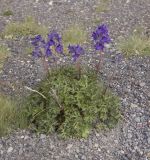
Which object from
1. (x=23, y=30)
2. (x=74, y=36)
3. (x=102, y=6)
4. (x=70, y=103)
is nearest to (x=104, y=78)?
(x=70, y=103)

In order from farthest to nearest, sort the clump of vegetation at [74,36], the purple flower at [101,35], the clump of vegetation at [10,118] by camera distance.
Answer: the clump of vegetation at [74,36], the clump of vegetation at [10,118], the purple flower at [101,35]

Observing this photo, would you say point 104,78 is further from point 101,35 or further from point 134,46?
point 101,35

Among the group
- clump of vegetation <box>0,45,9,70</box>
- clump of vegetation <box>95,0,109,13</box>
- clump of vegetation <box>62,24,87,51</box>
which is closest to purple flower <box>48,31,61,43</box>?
clump of vegetation <box>0,45,9,70</box>

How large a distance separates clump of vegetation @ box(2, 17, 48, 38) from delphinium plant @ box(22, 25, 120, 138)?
3.45m

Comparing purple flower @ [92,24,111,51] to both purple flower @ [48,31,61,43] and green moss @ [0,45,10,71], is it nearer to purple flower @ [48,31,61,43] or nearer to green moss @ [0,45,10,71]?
purple flower @ [48,31,61,43]

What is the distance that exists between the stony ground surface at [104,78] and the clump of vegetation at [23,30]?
0.94 ft

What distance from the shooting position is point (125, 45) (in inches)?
318

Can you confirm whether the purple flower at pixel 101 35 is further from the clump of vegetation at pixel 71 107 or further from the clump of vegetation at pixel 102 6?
the clump of vegetation at pixel 102 6

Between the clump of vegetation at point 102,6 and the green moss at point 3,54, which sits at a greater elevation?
the clump of vegetation at point 102,6

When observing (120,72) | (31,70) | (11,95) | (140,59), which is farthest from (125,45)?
(11,95)

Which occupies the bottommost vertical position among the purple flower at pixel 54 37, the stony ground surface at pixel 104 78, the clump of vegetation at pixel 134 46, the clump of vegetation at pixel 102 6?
the stony ground surface at pixel 104 78

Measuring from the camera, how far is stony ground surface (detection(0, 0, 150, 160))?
5.48 meters

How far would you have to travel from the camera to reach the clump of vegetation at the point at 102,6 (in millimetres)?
10355

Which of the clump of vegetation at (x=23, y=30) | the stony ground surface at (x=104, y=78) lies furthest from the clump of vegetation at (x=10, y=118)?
the clump of vegetation at (x=23, y=30)
